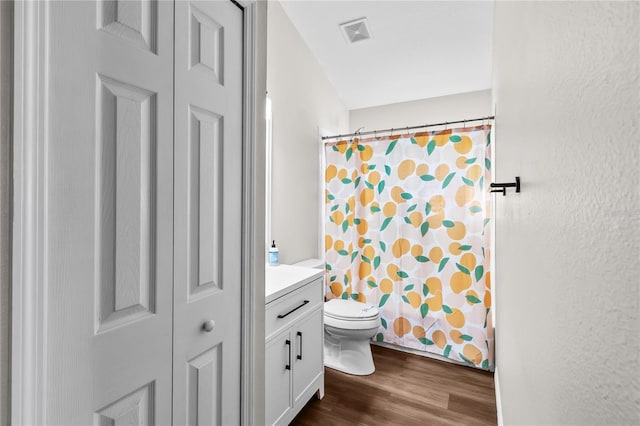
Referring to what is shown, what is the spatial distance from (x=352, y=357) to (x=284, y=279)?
1.03 m

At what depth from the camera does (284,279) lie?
1.86 meters

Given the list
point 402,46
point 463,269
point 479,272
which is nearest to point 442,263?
point 463,269

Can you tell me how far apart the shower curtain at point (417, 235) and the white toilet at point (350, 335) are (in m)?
0.39

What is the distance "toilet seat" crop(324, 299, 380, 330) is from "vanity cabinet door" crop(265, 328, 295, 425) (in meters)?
0.65

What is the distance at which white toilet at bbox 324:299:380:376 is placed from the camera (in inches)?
91.5

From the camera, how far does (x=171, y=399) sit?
94 cm

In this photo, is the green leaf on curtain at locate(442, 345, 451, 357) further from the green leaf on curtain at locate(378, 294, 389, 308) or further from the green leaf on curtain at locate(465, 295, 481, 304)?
the green leaf on curtain at locate(378, 294, 389, 308)

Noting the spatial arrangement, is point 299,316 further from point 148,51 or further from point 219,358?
point 148,51

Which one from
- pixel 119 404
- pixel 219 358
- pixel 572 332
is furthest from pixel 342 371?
pixel 572 332

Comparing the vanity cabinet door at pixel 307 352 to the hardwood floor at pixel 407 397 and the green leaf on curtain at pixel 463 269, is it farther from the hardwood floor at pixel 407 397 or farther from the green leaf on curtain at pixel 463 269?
the green leaf on curtain at pixel 463 269

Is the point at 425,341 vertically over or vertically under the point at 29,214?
under

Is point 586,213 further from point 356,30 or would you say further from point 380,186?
point 356,30

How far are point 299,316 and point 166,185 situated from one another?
1.18 metres

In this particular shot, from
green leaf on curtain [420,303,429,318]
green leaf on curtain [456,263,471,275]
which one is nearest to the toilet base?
green leaf on curtain [420,303,429,318]
